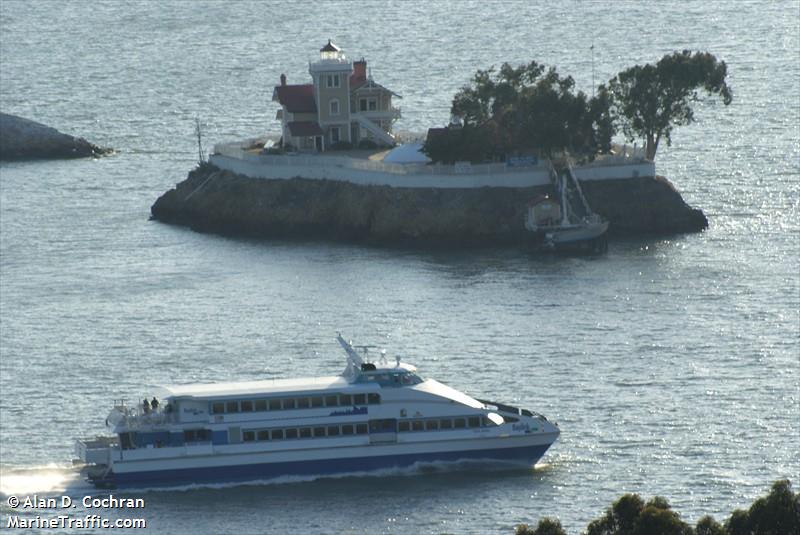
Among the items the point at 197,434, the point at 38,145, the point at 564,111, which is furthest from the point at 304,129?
the point at 197,434

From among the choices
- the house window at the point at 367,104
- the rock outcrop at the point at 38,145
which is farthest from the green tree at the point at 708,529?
the rock outcrop at the point at 38,145

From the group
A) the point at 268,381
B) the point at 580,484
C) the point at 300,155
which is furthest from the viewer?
the point at 300,155

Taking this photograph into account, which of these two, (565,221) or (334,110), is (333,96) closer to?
(334,110)

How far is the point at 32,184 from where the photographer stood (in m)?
172

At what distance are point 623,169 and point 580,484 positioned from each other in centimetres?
5244

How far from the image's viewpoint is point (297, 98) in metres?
162

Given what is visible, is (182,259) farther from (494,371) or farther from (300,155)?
(494,371)

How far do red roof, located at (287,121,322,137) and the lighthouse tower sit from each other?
42 cm

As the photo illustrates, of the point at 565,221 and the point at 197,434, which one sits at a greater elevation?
the point at 565,221

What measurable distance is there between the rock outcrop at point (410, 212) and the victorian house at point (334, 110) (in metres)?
A: 6.34

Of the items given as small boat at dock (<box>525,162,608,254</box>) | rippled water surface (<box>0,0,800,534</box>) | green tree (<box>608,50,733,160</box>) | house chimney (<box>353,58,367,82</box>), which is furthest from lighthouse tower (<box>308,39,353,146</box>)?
small boat at dock (<box>525,162,608,254</box>)

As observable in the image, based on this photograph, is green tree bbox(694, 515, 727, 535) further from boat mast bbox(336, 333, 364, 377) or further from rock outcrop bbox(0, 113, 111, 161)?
rock outcrop bbox(0, 113, 111, 161)

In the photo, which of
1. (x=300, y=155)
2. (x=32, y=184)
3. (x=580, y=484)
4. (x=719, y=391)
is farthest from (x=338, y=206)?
(x=580, y=484)

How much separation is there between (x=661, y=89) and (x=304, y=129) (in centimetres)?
2049
